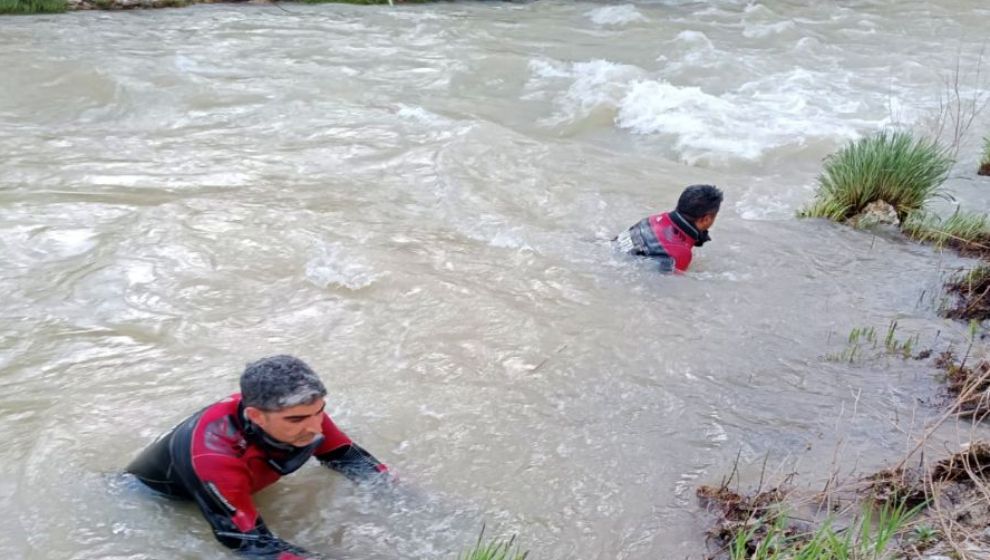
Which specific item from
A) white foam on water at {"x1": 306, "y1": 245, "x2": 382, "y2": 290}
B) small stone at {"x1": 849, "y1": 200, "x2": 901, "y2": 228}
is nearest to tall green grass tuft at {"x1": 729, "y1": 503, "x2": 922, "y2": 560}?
white foam on water at {"x1": 306, "y1": 245, "x2": 382, "y2": 290}

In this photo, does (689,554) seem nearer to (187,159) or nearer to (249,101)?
(187,159)

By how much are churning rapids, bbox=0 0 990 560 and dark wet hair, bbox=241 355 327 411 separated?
2.49 feet

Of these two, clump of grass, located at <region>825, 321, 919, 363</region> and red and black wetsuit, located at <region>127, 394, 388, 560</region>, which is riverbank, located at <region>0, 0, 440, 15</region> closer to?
clump of grass, located at <region>825, 321, 919, 363</region>

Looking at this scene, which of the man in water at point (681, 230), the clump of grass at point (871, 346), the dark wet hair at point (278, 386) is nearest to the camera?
the dark wet hair at point (278, 386)

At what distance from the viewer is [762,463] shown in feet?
14.0

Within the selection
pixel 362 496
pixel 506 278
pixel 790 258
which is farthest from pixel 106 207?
pixel 790 258

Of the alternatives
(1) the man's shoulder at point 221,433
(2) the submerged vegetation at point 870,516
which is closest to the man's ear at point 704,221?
(2) the submerged vegetation at point 870,516

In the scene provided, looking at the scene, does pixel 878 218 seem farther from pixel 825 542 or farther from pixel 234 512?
pixel 234 512

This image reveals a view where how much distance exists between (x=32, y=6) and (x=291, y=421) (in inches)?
503

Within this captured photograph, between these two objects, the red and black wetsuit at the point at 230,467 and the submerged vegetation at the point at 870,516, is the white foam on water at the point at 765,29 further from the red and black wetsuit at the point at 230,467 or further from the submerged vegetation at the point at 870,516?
the red and black wetsuit at the point at 230,467

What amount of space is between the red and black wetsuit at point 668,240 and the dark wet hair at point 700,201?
78 millimetres

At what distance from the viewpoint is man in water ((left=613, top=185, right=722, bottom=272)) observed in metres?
6.22

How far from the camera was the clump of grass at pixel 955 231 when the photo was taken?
684 cm

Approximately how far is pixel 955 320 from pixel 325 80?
7.72 m
